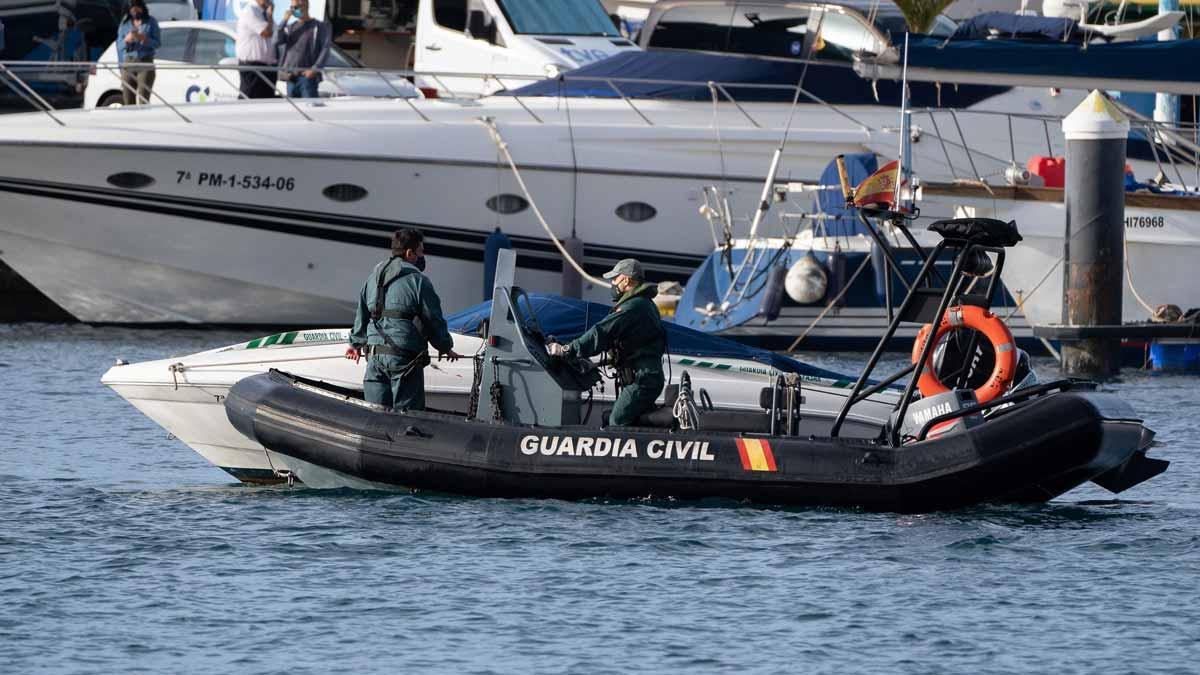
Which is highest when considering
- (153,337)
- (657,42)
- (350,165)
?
(657,42)

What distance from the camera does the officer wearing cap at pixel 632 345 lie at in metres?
12.5

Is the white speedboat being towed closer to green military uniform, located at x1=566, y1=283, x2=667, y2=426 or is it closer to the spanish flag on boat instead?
green military uniform, located at x1=566, y1=283, x2=667, y2=426

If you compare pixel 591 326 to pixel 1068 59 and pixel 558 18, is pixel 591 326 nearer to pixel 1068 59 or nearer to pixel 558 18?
pixel 1068 59

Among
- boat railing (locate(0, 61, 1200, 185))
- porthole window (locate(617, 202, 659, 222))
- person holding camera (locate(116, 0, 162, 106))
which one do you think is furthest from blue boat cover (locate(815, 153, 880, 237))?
person holding camera (locate(116, 0, 162, 106))

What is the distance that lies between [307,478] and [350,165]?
31.2 ft

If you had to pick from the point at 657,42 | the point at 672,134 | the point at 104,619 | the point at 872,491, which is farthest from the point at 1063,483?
the point at 657,42

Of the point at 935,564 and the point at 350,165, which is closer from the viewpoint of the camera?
the point at 935,564

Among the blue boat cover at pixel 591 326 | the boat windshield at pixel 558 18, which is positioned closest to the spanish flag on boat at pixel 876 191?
the blue boat cover at pixel 591 326

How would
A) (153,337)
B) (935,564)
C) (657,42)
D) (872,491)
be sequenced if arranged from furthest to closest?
(657,42), (153,337), (872,491), (935,564)

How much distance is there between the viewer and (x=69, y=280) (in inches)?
886

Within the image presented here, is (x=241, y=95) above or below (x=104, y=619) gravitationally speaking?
above

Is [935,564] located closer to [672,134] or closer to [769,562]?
[769,562]

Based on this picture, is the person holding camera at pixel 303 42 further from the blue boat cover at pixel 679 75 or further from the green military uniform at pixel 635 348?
the green military uniform at pixel 635 348

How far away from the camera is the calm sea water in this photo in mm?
9406
